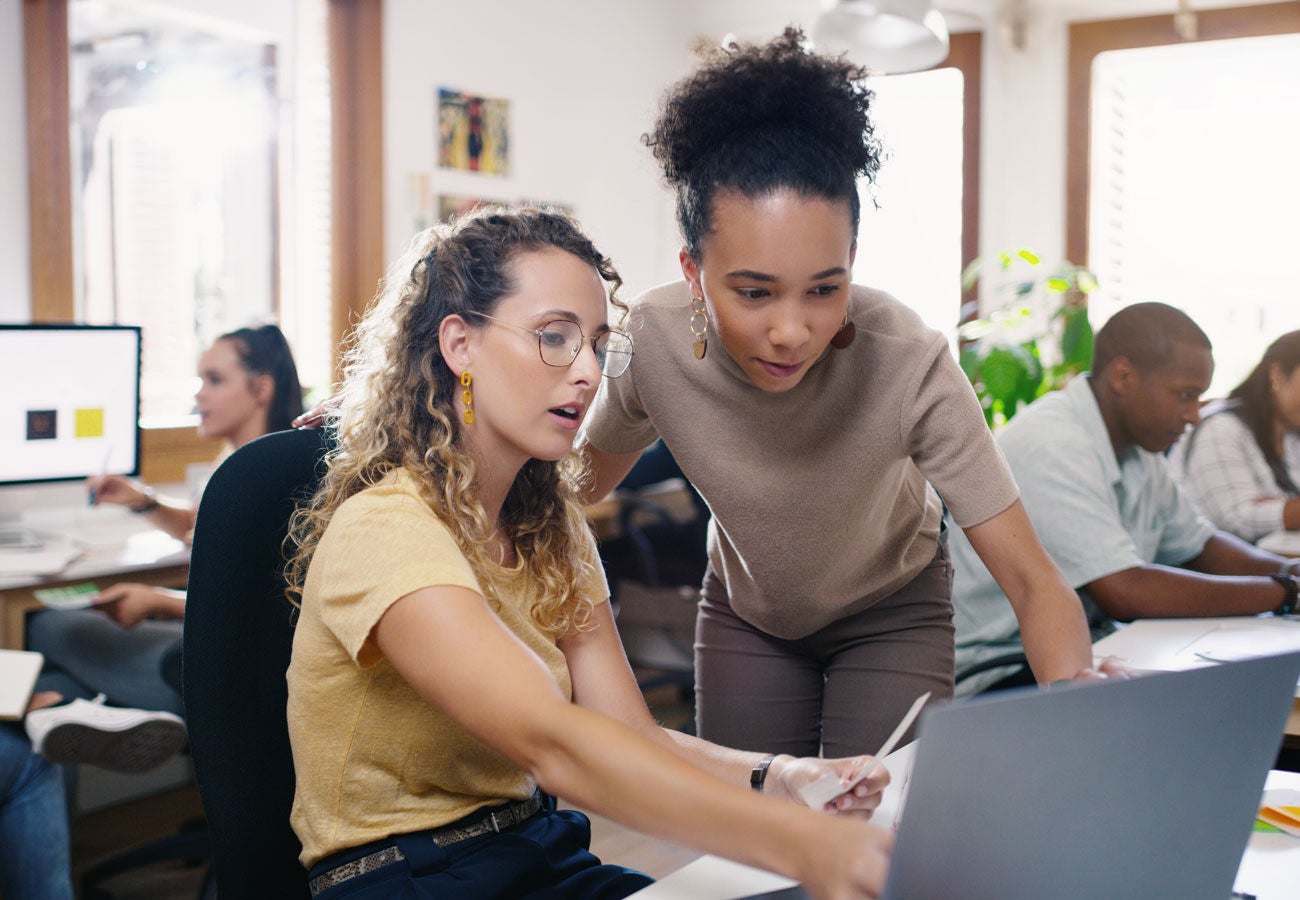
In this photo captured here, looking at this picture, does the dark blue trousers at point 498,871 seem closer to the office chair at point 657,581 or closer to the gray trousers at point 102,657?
the gray trousers at point 102,657

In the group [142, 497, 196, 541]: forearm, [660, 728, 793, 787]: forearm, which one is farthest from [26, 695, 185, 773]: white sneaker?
[660, 728, 793, 787]: forearm

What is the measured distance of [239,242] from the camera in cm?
375

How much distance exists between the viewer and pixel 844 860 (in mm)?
710

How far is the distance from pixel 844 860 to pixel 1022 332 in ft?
13.8

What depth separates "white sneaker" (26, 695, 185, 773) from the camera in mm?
2000

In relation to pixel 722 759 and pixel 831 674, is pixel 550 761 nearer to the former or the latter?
pixel 722 759

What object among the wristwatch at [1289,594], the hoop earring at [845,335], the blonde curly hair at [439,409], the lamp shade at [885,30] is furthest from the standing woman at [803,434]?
the lamp shade at [885,30]

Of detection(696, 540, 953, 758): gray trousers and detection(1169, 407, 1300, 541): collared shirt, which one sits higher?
detection(1169, 407, 1300, 541): collared shirt

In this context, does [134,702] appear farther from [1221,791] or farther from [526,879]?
[1221,791]

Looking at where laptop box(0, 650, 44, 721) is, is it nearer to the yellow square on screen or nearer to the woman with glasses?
the yellow square on screen

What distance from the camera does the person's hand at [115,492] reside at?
2777mm

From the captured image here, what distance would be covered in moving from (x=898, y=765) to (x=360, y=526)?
57 cm

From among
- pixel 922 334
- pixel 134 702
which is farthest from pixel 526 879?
pixel 134 702

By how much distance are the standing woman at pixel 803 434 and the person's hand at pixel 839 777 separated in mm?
291
